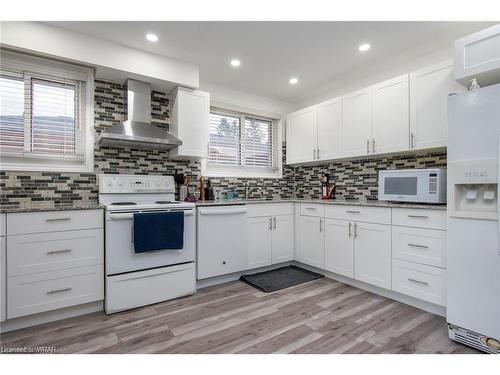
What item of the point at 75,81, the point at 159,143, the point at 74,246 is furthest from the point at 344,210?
the point at 75,81

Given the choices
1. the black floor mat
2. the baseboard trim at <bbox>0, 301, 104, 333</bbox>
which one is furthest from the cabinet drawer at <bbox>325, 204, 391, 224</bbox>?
the baseboard trim at <bbox>0, 301, 104, 333</bbox>

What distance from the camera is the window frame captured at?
12.4 feet

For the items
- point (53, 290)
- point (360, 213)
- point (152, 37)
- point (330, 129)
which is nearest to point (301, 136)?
point (330, 129)

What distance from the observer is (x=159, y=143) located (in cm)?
285

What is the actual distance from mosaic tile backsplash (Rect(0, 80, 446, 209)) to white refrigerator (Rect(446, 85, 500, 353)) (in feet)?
3.04

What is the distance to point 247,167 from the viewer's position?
4133 mm

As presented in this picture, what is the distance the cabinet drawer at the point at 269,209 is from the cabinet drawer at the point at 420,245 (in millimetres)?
1372

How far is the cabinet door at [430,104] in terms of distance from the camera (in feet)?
7.88

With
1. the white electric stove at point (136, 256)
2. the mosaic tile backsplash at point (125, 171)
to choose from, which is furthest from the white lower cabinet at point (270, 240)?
the white electric stove at point (136, 256)

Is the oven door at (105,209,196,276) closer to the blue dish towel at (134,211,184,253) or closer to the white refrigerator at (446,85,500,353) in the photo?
the blue dish towel at (134,211,184,253)

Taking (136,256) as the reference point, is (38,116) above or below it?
above

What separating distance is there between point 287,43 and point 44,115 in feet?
8.22

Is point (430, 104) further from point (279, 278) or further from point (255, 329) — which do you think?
point (255, 329)
